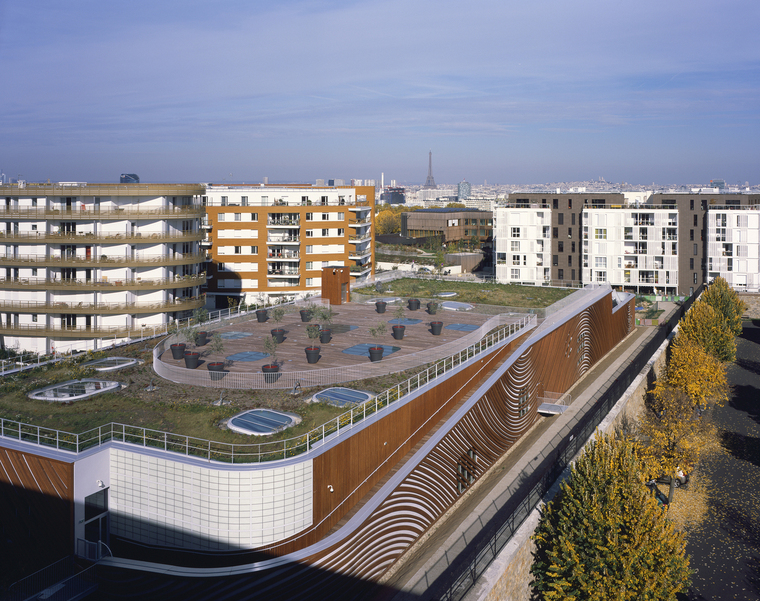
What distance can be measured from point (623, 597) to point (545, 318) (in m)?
21.0

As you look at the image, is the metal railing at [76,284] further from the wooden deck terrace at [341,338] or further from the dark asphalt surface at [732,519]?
the dark asphalt surface at [732,519]

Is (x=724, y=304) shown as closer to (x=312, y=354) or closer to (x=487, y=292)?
A: (x=487, y=292)

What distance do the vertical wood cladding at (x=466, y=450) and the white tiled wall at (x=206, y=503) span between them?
172cm

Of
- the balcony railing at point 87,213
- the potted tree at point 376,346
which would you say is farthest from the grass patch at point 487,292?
the balcony railing at point 87,213

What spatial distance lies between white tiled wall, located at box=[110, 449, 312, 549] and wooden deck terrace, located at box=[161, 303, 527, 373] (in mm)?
8371

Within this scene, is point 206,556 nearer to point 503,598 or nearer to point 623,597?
point 503,598

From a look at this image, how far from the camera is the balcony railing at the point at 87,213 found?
1740 inches

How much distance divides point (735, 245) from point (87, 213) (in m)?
68.9

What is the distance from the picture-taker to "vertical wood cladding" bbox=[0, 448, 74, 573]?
17672 millimetres

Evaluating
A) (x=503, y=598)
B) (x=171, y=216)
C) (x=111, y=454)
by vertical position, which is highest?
(x=171, y=216)

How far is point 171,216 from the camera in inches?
1812

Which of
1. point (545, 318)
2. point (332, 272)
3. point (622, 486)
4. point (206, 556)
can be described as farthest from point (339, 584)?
point (332, 272)

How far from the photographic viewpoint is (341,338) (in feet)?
106

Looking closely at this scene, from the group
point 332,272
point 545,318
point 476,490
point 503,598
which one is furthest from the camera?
point 332,272
